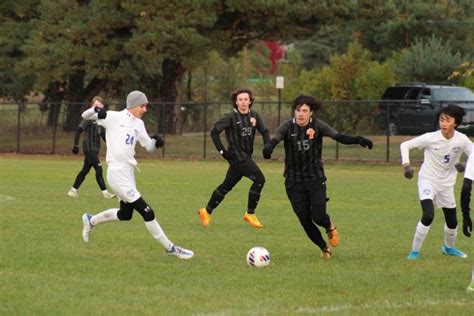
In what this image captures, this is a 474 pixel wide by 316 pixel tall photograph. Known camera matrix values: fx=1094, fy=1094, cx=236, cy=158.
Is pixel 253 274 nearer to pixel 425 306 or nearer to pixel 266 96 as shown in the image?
pixel 425 306

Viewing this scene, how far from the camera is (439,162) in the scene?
39.5 ft

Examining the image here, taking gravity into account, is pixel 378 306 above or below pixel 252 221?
above

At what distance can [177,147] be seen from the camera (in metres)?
40.6

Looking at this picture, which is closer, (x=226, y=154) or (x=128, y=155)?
(x=128, y=155)

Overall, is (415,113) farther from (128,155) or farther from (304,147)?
(128,155)

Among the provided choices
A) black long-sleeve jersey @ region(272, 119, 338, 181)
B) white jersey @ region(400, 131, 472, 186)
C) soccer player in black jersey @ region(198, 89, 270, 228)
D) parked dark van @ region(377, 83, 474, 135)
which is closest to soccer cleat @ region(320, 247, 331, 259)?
black long-sleeve jersey @ region(272, 119, 338, 181)

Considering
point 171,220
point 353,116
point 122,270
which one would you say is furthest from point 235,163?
point 353,116

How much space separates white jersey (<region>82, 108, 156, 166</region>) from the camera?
1201cm

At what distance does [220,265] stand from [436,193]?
2.57 metres

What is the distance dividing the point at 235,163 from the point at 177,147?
79.9 feet

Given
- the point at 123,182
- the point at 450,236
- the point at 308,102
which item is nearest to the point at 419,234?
the point at 450,236

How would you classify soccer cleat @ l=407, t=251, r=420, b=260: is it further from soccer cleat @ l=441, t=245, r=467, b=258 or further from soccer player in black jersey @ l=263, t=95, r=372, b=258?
soccer player in black jersey @ l=263, t=95, r=372, b=258

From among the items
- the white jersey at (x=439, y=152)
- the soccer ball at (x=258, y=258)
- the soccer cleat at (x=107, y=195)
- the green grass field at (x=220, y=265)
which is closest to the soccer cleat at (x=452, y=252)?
the green grass field at (x=220, y=265)

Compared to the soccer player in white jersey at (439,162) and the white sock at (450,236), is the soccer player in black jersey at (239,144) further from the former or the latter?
the soccer player in white jersey at (439,162)
